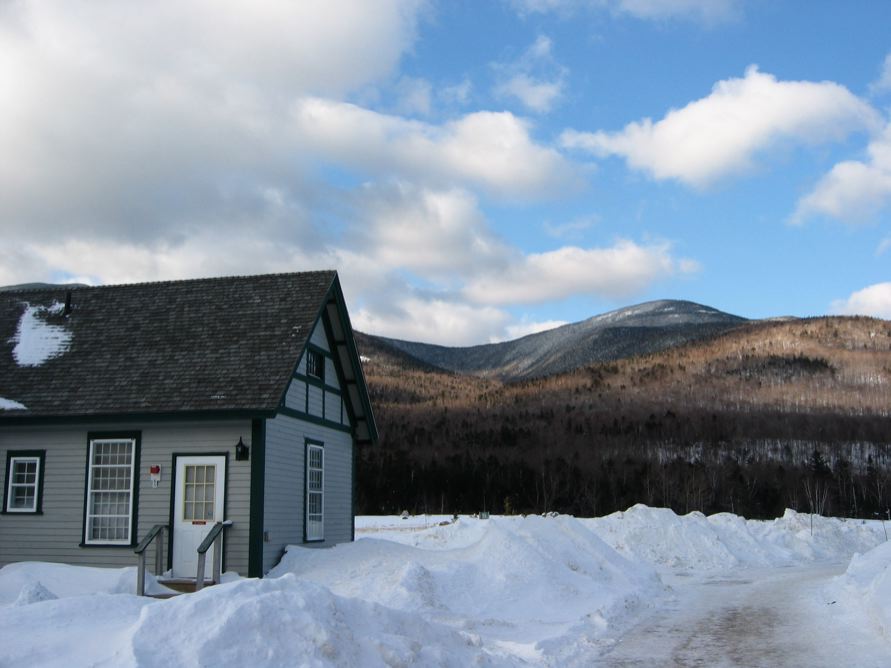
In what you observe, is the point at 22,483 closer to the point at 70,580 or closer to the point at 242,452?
the point at 70,580

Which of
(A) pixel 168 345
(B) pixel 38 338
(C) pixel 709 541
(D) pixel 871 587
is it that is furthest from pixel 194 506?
(C) pixel 709 541

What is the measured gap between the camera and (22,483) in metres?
19.2

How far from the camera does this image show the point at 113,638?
776 centimetres

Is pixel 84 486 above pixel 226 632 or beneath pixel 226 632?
above

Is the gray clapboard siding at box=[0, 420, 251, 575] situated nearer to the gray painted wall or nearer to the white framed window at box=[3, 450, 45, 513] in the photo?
the white framed window at box=[3, 450, 45, 513]

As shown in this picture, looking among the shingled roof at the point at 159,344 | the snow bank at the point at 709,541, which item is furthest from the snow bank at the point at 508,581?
the snow bank at the point at 709,541

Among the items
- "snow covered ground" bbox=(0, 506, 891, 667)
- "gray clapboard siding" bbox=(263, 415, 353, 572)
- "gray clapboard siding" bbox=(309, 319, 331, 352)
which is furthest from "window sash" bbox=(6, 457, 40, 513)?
"gray clapboard siding" bbox=(309, 319, 331, 352)

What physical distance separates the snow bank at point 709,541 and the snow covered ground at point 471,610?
24cm

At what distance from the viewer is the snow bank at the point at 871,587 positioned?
13648mm

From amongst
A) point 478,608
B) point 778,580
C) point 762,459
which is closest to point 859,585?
point 778,580

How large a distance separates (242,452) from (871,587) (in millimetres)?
12769

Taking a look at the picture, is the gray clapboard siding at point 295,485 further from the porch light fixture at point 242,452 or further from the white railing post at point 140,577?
the white railing post at point 140,577

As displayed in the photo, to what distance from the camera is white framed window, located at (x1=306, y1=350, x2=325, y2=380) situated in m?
20.8

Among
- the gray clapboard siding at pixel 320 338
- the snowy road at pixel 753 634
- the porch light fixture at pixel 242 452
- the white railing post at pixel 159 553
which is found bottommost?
the snowy road at pixel 753 634
